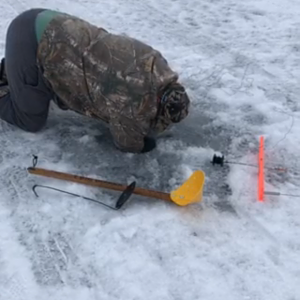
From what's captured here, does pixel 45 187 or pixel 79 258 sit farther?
pixel 45 187

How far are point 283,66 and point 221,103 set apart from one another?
81cm

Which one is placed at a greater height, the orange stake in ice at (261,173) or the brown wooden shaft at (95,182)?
the orange stake in ice at (261,173)

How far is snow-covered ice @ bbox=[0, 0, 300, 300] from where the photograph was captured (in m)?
2.70

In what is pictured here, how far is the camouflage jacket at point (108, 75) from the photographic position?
305 centimetres

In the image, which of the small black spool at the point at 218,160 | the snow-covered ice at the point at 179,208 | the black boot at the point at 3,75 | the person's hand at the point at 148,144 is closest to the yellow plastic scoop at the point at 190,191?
the snow-covered ice at the point at 179,208

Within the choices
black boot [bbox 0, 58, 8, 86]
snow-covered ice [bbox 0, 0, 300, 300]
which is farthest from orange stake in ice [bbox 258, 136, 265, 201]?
black boot [bbox 0, 58, 8, 86]

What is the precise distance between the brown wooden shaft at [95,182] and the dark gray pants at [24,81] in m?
0.45

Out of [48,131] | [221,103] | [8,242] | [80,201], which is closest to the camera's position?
[8,242]

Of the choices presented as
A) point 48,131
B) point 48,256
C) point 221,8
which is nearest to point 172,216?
point 48,256

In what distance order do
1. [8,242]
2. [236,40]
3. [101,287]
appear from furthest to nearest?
[236,40] → [8,242] → [101,287]

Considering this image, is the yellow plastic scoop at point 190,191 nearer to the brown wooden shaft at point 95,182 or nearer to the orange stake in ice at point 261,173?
the brown wooden shaft at point 95,182

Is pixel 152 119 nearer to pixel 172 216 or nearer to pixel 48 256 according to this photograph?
pixel 172 216

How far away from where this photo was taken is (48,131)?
3.74 m

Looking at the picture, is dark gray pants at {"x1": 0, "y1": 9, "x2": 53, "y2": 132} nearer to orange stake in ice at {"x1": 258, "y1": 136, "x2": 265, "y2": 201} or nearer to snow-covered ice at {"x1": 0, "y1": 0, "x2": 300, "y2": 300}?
snow-covered ice at {"x1": 0, "y1": 0, "x2": 300, "y2": 300}
